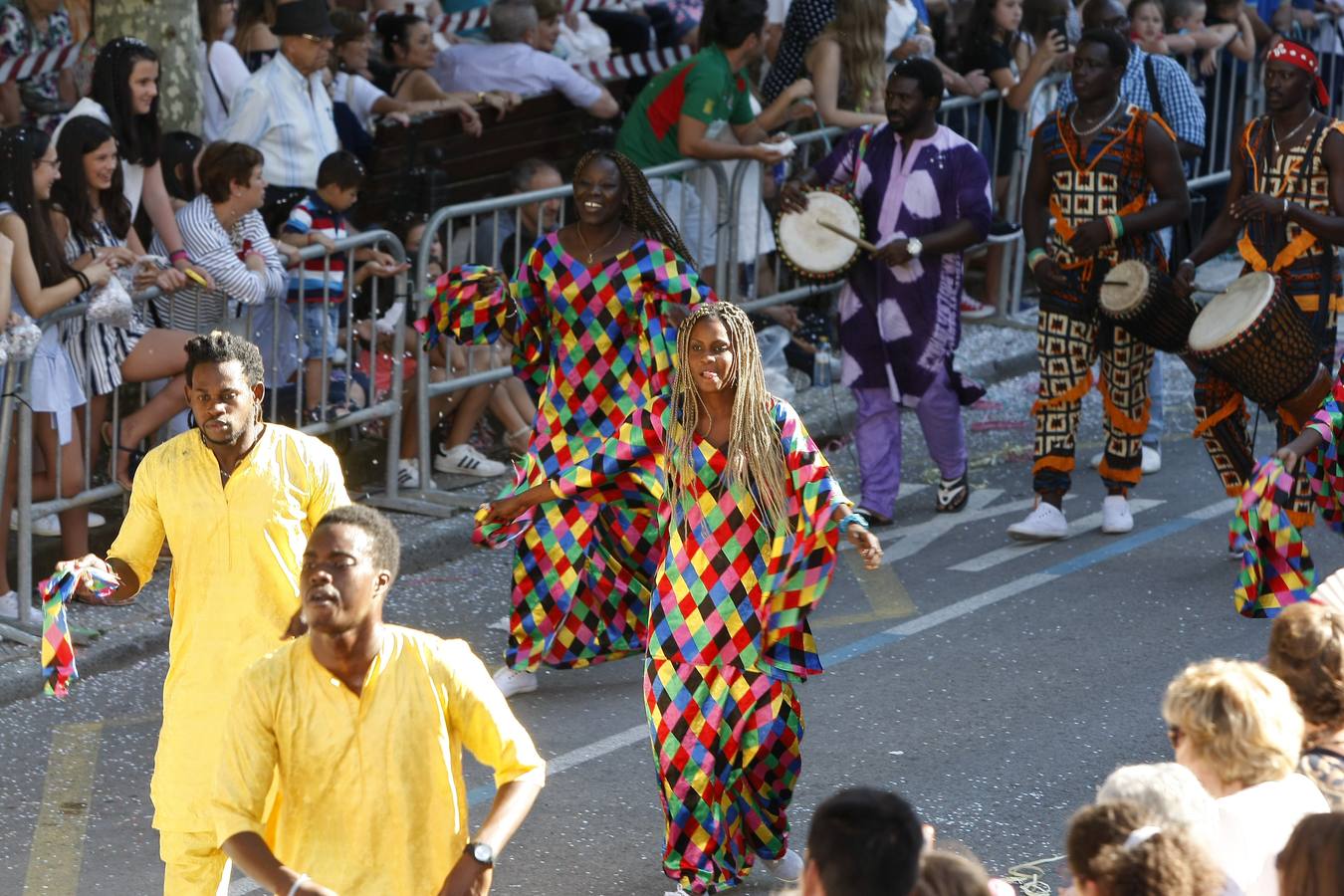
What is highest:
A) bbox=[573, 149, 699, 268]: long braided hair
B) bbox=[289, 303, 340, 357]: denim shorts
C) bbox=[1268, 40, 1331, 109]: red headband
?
bbox=[1268, 40, 1331, 109]: red headband

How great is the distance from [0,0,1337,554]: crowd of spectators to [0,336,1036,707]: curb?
60cm

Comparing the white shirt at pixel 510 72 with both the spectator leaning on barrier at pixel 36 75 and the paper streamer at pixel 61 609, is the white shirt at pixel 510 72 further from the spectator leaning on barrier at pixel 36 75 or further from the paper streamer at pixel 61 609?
the paper streamer at pixel 61 609

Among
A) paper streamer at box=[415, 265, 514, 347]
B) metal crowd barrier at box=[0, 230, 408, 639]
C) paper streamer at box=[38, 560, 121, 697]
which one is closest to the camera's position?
paper streamer at box=[38, 560, 121, 697]

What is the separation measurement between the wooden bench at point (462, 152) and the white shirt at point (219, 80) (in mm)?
1073

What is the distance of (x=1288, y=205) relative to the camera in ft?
28.6

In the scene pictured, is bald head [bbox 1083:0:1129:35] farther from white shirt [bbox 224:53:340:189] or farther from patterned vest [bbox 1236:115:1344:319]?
white shirt [bbox 224:53:340:189]

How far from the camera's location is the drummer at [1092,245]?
30.7 feet

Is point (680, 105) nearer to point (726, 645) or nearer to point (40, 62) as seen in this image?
point (40, 62)

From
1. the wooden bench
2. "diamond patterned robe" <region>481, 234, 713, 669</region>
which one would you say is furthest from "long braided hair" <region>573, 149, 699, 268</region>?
the wooden bench

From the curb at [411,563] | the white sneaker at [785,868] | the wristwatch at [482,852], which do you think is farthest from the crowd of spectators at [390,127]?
the wristwatch at [482,852]

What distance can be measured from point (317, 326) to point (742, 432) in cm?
422

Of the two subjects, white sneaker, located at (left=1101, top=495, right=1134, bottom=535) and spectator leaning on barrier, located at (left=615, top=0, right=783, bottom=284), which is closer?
white sneaker, located at (left=1101, top=495, right=1134, bottom=535)

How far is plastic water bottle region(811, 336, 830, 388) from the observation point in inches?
475

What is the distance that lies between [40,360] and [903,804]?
5521mm
